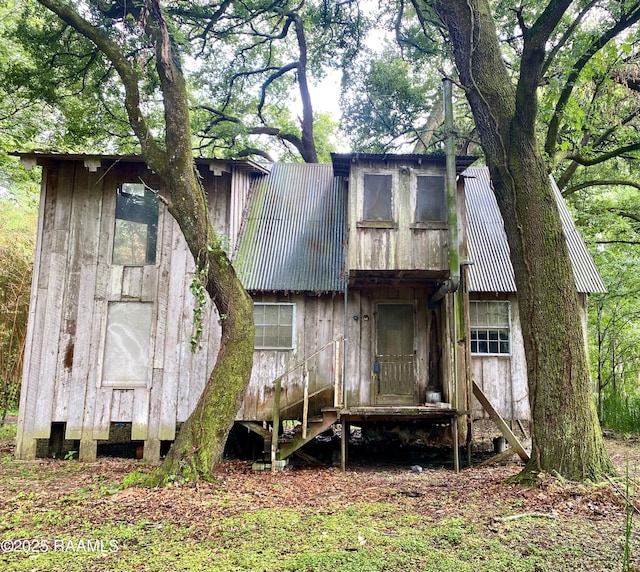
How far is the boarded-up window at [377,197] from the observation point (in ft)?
31.7

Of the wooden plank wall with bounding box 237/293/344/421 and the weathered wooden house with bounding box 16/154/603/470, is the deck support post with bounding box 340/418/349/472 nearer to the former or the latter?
the weathered wooden house with bounding box 16/154/603/470

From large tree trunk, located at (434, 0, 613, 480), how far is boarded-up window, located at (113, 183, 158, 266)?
6.80 meters

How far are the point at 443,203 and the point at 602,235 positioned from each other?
11.3 metres

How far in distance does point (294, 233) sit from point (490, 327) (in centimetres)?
491

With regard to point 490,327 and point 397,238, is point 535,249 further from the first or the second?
point 490,327

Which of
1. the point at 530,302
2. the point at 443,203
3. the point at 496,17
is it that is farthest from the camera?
the point at 496,17

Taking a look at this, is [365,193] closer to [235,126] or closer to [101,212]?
[101,212]

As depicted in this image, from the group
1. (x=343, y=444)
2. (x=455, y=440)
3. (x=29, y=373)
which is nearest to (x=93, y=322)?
(x=29, y=373)

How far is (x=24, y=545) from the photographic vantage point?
4.48 meters

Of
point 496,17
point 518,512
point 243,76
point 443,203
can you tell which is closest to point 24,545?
point 518,512

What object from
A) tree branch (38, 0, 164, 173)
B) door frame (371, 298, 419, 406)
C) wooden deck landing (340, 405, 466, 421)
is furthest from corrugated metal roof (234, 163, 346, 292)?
tree branch (38, 0, 164, 173)

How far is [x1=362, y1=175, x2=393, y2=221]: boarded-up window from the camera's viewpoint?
9.66 m

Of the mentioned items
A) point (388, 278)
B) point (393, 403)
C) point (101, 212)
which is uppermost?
point (101, 212)

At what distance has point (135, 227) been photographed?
1052 centimetres
